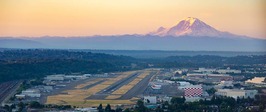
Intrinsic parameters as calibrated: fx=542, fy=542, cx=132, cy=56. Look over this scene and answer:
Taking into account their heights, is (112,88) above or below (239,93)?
below

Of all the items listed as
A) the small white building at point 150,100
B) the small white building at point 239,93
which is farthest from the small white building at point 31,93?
the small white building at point 239,93

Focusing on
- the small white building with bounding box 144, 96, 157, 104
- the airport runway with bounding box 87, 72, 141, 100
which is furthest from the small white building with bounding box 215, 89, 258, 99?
the airport runway with bounding box 87, 72, 141, 100

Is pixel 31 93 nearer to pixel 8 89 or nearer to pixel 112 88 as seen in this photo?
pixel 8 89

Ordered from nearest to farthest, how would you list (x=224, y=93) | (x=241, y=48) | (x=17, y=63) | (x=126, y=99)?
(x=126, y=99) < (x=224, y=93) < (x=17, y=63) < (x=241, y=48)

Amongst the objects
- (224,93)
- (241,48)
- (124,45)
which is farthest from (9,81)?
(124,45)

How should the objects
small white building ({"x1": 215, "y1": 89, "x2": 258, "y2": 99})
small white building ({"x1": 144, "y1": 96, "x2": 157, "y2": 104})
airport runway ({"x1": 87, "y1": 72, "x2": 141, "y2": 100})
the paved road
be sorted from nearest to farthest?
small white building ({"x1": 144, "y1": 96, "x2": 157, "y2": 104}), small white building ({"x1": 215, "y1": 89, "x2": 258, "y2": 99}), the paved road, airport runway ({"x1": 87, "y1": 72, "x2": 141, "y2": 100})

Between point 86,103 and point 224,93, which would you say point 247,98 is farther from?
point 86,103

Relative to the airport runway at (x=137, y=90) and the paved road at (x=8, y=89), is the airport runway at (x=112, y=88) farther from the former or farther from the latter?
the paved road at (x=8, y=89)

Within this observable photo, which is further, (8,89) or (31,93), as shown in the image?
(8,89)

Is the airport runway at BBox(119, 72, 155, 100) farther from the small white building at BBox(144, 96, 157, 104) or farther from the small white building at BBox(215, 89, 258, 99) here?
the small white building at BBox(215, 89, 258, 99)

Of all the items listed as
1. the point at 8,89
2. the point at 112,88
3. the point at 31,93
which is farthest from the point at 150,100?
the point at 8,89

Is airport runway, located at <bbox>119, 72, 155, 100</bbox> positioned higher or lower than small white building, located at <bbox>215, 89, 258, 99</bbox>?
lower
